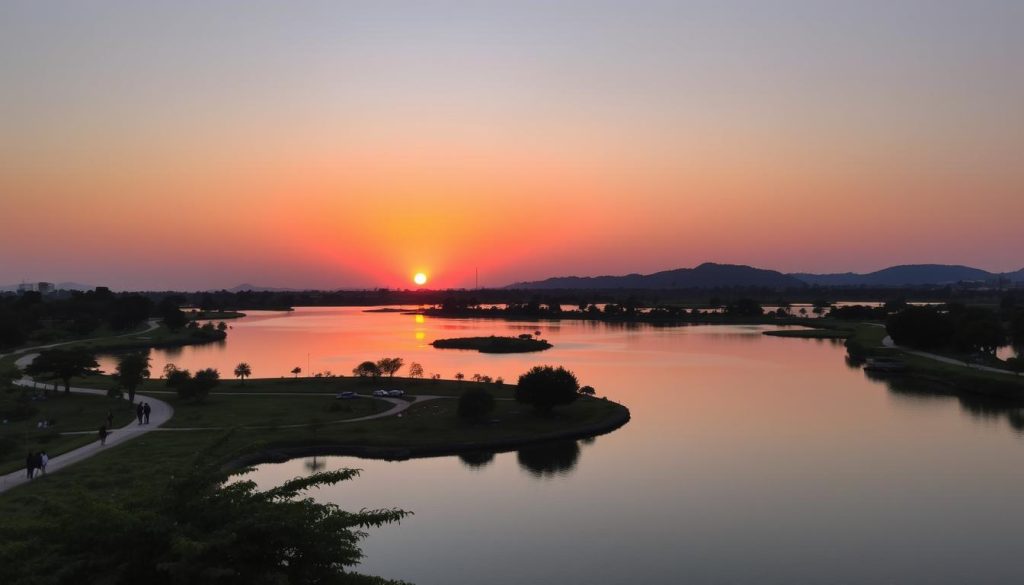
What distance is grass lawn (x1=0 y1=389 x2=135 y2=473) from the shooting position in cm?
3027

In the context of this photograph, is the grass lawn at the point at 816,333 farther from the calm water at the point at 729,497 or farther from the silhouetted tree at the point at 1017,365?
the calm water at the point at 729,497

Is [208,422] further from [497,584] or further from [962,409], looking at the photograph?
[962,409]

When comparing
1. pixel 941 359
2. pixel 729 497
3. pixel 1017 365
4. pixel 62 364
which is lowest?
pixel 729 497

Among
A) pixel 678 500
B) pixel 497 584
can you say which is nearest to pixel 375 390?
pixel 678 500

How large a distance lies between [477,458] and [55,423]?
22492mm

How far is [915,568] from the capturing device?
21266 mm

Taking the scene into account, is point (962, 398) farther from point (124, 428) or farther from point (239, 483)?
point (239, 483)

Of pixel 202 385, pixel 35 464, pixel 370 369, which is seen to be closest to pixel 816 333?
pixel 370 369

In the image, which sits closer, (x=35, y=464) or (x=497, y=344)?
(x=35, y=464)

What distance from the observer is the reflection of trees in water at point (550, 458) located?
109ft

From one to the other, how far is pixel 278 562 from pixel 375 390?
137 ft

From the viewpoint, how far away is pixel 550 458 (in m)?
35.5

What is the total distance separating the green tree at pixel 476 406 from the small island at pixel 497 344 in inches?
1989

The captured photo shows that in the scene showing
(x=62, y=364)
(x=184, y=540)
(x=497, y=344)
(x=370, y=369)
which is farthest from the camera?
(x=497, y=344)
